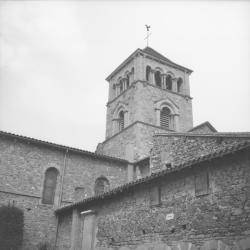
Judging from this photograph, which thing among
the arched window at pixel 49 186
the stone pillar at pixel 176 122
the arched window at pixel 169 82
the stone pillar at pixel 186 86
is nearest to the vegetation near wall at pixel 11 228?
the arched window at pixel 49 186

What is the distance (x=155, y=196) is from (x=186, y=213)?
1418 millimetres

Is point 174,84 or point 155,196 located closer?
point 155,196

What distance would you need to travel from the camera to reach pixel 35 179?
16.0 metres

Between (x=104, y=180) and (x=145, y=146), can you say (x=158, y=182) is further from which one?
(x=145, y=146)

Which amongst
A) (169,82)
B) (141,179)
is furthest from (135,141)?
(141,179)

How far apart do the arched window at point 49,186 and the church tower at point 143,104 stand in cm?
634

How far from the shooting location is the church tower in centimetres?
2338

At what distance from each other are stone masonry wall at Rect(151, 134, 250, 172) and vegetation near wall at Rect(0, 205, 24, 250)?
6.19 metres

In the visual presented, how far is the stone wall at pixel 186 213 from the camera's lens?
7.64 metres

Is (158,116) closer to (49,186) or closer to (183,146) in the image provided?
(49,186)

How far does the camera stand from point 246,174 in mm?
7684

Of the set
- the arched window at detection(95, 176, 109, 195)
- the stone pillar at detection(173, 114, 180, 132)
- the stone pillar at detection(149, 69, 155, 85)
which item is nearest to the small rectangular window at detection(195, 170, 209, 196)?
the arched window at detection(95, 176, 109, 195)

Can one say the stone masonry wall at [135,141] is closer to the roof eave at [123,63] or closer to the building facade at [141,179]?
the building facade at [141,179]

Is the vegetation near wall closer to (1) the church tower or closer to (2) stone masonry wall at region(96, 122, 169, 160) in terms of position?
(1) the church tower
